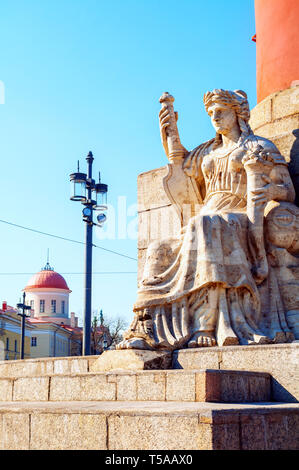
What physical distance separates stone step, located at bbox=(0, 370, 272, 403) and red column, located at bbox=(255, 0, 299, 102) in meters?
4.46

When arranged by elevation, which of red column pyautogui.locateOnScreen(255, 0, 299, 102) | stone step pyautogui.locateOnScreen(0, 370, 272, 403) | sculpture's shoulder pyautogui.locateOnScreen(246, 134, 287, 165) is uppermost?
red column pyautogui.locateOnScreen(255, 0, 299, 102)

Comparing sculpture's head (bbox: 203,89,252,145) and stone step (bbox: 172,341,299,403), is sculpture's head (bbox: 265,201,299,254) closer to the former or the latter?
sculpture's head (bbox: 203,89,252,145)

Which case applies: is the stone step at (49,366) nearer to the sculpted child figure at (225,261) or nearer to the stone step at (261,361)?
the sculpted child figure at (225,261)

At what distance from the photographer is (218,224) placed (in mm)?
6109

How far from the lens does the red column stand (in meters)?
8.10

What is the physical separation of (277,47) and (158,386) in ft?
17.3

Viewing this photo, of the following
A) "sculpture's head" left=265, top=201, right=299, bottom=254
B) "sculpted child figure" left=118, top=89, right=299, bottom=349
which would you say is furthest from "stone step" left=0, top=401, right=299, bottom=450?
"sculpture's head" left=265, top=201, right=299, bottom=254

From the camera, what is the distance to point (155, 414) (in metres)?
3.57

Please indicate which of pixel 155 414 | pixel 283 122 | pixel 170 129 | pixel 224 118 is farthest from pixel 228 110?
pixel 155 414

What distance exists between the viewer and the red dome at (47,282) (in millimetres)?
62531

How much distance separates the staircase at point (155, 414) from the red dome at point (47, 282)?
57.9 m

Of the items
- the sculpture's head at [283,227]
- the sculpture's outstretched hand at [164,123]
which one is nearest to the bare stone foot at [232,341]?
the sculpture's head at [283,227]
